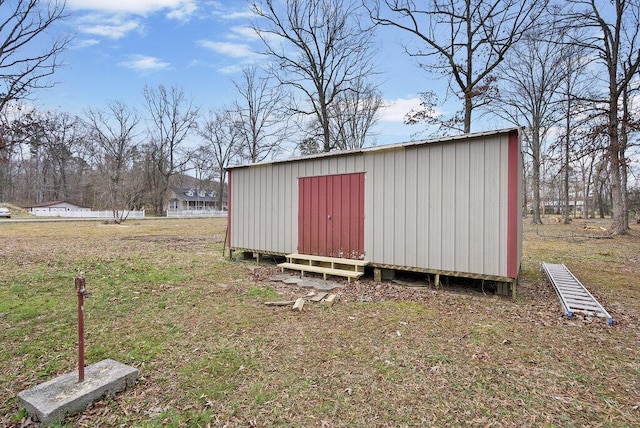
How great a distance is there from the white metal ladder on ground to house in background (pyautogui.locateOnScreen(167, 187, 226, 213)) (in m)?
50.2

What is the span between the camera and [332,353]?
10.7 ft

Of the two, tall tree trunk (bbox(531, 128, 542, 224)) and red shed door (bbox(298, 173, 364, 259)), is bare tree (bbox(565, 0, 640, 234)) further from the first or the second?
red shed door (bbox(298, 173, 364, 259))

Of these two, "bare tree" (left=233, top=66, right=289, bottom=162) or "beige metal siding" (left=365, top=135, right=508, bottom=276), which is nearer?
"beige metal siding" (left=365, top=135, right=508, bottom=276)

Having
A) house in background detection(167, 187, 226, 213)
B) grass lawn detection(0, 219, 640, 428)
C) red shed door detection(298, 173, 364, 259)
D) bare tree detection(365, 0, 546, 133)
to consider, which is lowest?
grass lawn detection(0, 219, 640, 428)

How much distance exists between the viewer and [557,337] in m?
3.64

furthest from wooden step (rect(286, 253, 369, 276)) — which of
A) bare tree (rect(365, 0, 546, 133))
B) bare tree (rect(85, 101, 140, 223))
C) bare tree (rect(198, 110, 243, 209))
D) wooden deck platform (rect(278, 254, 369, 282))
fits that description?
bare tree (rect(198, 110, 243, 209))

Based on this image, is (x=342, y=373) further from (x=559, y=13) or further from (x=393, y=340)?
(x=559, y=13)

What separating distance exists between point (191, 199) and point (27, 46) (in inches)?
1814

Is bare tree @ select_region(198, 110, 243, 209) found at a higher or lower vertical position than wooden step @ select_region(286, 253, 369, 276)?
higher

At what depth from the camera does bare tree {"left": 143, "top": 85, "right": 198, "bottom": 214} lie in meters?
35.1

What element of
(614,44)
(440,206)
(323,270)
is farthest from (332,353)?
(614,44)

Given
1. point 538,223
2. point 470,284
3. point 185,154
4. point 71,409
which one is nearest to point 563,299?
point 470,284

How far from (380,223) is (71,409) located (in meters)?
4.93

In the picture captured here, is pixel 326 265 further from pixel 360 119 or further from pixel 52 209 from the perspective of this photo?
pixel 52 209
